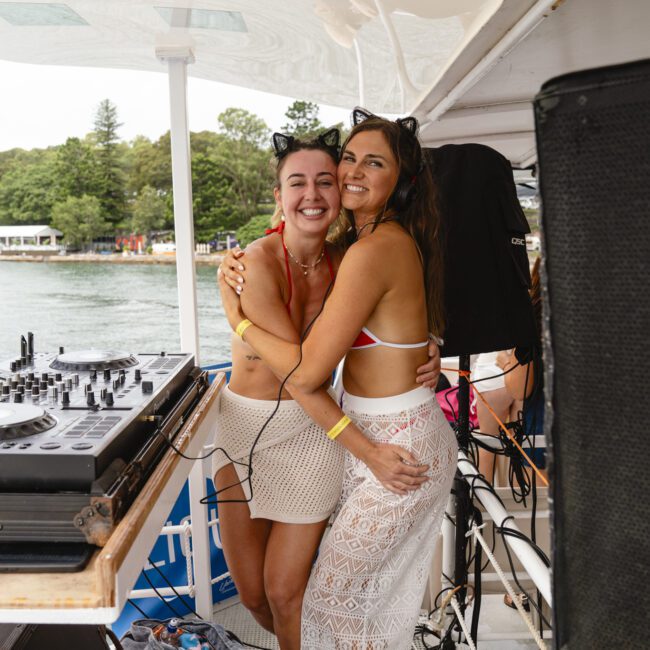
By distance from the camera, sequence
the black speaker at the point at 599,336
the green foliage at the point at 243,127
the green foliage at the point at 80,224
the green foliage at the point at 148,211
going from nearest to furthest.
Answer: the black speaker at the point at 599,336 < the green foliage at the point at 80,224 < the green foliage at the point at 148,211 < the green foliage at the point at 243,127

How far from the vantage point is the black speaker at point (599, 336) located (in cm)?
45

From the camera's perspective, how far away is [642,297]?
453 millimetres

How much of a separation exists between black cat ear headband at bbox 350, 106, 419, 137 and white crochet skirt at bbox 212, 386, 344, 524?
0.86 meters

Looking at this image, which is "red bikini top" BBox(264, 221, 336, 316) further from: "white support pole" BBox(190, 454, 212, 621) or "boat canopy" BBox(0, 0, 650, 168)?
"white support pole" BBox(190, 454, 212, 621)

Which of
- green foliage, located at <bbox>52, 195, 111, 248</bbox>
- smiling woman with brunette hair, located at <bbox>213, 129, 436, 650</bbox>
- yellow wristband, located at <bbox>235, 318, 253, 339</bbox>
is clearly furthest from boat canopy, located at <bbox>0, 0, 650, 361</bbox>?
green foliage, located at <bbox>52, 195, 111, 248</bbox>

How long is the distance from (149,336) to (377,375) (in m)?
14.5

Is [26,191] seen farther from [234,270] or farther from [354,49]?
[234,270]

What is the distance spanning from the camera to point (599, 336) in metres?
0.47

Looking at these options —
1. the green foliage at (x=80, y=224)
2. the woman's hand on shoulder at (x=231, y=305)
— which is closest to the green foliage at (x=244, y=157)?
the green foliage at (x=80, y=224)

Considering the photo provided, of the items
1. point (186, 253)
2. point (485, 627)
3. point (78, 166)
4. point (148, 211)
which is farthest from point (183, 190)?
point (78, 166)

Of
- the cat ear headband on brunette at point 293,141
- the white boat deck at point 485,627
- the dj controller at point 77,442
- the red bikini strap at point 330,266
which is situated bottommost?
the white boat deck at point 485,627

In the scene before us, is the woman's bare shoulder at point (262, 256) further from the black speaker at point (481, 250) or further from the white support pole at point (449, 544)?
the white support pole at point (449, 544)

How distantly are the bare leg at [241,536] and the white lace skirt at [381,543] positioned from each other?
10.5 inches

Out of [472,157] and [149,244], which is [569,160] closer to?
[472,157]
